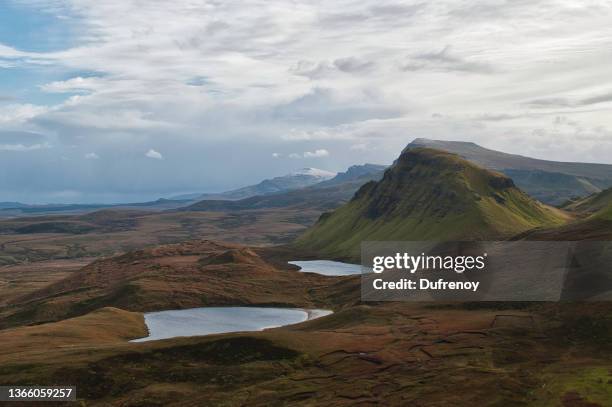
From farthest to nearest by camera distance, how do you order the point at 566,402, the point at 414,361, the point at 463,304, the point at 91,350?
the point at 463,304 → the point at 91,350 → the point at 414,361 → the point at 566,402

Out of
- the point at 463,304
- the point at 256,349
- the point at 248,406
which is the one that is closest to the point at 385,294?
the point at 463,304

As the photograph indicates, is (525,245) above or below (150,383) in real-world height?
above

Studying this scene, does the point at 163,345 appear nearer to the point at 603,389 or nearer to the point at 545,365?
the point at 545,365

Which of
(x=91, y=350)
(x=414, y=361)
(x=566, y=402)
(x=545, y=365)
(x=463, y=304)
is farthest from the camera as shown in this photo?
(x=463, y=304)

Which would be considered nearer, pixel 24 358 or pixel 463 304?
pixel 24 358

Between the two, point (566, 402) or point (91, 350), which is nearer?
point (566, 402)

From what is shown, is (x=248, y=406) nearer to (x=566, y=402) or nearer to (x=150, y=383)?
(x=150, y=383)

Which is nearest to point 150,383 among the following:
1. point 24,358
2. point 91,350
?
point 91,350

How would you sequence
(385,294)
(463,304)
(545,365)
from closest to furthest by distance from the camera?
1. (545,365)
2. (463,304)
3. (385,294)

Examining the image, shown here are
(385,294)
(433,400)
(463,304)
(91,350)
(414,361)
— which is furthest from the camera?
(385,294)
